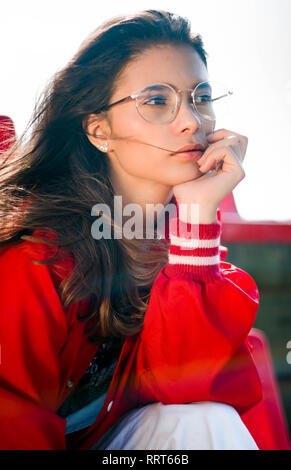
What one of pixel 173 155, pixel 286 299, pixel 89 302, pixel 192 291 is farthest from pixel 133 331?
pixel 286 299

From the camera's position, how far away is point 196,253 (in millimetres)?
1256

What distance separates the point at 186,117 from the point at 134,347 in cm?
82

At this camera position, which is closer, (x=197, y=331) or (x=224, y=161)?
(x=197, y=331)

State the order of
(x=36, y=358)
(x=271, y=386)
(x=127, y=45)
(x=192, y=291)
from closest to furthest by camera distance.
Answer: (x=36, y=358), (x=192, y=291), (x=127, y=45), (x=271, y=386)

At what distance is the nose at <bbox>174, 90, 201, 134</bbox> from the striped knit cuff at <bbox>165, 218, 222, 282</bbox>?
346 mm

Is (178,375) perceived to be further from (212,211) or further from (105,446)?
(212,211)

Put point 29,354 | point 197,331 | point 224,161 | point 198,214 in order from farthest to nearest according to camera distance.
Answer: point 224,161 < point 198,214 < point 197,331 < point 29,354

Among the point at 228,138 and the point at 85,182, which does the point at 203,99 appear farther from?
the point at 85,182

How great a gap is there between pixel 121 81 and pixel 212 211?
58cm

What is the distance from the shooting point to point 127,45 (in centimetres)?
142

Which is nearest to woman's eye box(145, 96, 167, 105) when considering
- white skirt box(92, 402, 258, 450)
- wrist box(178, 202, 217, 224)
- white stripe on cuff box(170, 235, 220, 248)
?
wrist box(178, 202, 217, 224)

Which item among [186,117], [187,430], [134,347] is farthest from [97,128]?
[187,430]

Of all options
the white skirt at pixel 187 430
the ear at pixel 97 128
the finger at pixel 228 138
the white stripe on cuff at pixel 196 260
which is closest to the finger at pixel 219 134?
the finger at pixel 228 138

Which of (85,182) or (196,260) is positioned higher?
(85,182)
